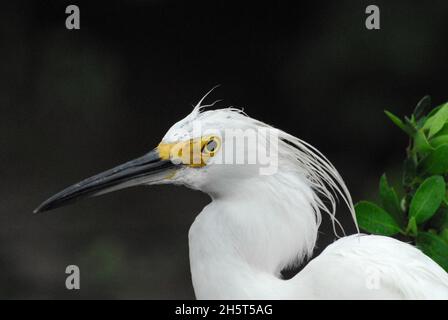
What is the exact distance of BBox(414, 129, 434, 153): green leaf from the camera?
1.57 metres

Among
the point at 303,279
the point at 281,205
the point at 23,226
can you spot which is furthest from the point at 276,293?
the point at 23,226

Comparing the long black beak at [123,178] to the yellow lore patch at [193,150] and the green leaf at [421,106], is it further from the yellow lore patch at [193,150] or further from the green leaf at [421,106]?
the green leaf at [421,106]

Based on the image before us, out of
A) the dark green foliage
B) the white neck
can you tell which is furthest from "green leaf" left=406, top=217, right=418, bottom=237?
the white neck

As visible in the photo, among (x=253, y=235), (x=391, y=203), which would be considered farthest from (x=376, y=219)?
(x=253, y=235)

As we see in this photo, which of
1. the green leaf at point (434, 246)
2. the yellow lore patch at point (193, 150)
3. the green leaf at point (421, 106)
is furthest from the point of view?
the green leaf at point (421, 106)

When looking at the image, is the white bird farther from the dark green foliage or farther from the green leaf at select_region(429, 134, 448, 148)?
the green leaf at select_region(429, 134, 448, 148)

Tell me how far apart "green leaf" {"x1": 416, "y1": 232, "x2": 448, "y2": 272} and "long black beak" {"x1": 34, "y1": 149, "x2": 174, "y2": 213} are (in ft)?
1.76

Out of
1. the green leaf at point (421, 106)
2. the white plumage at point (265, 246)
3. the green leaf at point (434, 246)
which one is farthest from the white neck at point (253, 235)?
the green leaf at point (421, 106)

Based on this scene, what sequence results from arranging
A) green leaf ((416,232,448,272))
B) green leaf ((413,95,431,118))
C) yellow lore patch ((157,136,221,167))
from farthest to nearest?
green leaf ((413,95,431,118)) → green leaf ((416,232,448,272)) → yellow lore patch ((157,136,221,167))

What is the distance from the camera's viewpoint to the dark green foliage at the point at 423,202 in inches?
60.1

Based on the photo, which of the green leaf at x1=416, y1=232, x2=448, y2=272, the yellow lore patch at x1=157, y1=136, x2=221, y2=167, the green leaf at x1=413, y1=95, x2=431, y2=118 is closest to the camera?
the yellow lore patch at x1=157, y1=136, x2=221, y2=167

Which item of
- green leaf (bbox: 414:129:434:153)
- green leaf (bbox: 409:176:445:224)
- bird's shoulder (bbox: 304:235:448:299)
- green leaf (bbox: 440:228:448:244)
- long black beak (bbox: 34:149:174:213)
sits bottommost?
bird's shoulder (bbox: 304:235:448:299)

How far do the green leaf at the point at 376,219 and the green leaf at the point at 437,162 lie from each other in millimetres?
122

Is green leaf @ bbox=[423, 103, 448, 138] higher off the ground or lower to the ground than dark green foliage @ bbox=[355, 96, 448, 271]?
higher
